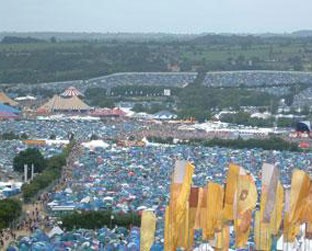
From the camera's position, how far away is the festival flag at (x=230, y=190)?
1647cm

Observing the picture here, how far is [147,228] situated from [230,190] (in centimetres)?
141

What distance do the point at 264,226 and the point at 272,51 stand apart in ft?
265

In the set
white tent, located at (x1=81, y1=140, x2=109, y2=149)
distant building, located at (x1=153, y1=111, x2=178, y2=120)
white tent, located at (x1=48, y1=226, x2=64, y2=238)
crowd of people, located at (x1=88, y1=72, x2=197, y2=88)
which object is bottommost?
crowd of people, located at (x1=88, y1=72, x2=197, y2=88)

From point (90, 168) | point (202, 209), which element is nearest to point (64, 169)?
point (90, 168)

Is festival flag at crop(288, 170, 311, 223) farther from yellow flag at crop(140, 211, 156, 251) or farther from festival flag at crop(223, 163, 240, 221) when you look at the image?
yellow flag at crop(140, 211, 156, 251)

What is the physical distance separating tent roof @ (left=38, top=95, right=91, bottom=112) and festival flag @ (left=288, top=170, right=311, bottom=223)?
45.6 m

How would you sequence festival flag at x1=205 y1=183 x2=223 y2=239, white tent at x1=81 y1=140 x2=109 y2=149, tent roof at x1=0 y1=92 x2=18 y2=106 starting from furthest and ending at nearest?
tent roof at x1=0 y1=92 x2=18 y2=106 < white tent at x1=81 y1=140 x2=109 y2=149 < festival flag at x1=205 y1=183 x2=223 y2=239

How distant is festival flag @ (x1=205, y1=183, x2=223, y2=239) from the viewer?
16.7 meters

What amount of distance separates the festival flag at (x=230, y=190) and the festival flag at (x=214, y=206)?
0.28 ft

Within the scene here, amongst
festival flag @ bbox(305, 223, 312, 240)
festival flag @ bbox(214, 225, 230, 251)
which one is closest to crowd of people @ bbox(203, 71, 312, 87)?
festival flag @ bbox(214, 225, 230, 251)

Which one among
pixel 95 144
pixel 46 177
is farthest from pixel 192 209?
pixel 95 144

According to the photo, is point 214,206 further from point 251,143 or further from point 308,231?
point 251,143

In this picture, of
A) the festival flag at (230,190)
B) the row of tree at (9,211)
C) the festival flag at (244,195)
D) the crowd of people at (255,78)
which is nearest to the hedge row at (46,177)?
the row of tree at (9,211)

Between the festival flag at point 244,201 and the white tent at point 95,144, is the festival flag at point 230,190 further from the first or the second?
the white tent at point 95,144
